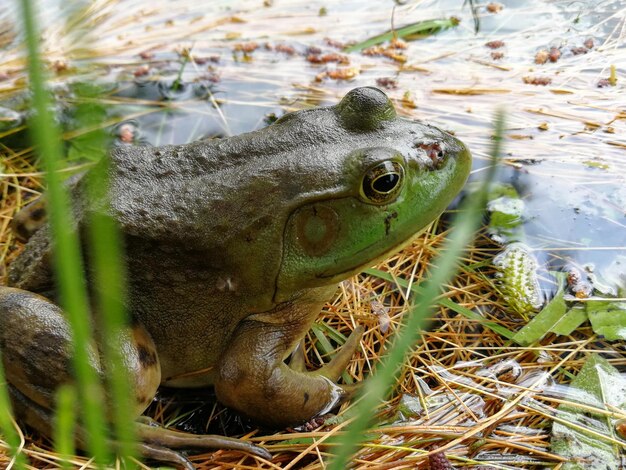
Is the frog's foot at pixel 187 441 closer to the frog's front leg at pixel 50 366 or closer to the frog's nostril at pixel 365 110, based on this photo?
the frog's front leg at pixel 50 366

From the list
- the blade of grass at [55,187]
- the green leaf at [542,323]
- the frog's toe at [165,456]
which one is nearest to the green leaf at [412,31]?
the green leaf at [542,323]

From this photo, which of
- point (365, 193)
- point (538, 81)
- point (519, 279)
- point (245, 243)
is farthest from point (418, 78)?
point (245, 243)

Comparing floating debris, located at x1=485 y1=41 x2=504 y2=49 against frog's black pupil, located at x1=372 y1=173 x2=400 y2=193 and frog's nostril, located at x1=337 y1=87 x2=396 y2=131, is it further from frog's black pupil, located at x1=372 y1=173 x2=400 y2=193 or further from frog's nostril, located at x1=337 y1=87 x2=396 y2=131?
frog's black pupil, located at x1=372 y1=173 x2=400 y2=193

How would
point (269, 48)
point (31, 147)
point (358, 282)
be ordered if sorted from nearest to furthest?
point (358, 282), point (31, 147), point (269, 48)

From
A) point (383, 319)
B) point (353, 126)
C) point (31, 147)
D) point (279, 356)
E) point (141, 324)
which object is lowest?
point (383, 319)

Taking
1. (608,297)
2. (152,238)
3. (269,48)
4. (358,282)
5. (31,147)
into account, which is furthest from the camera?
(269,48)

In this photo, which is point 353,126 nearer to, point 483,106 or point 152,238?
point 152,238

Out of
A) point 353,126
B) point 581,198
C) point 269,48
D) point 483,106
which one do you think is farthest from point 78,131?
point 581,198

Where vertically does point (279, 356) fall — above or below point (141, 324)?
below
